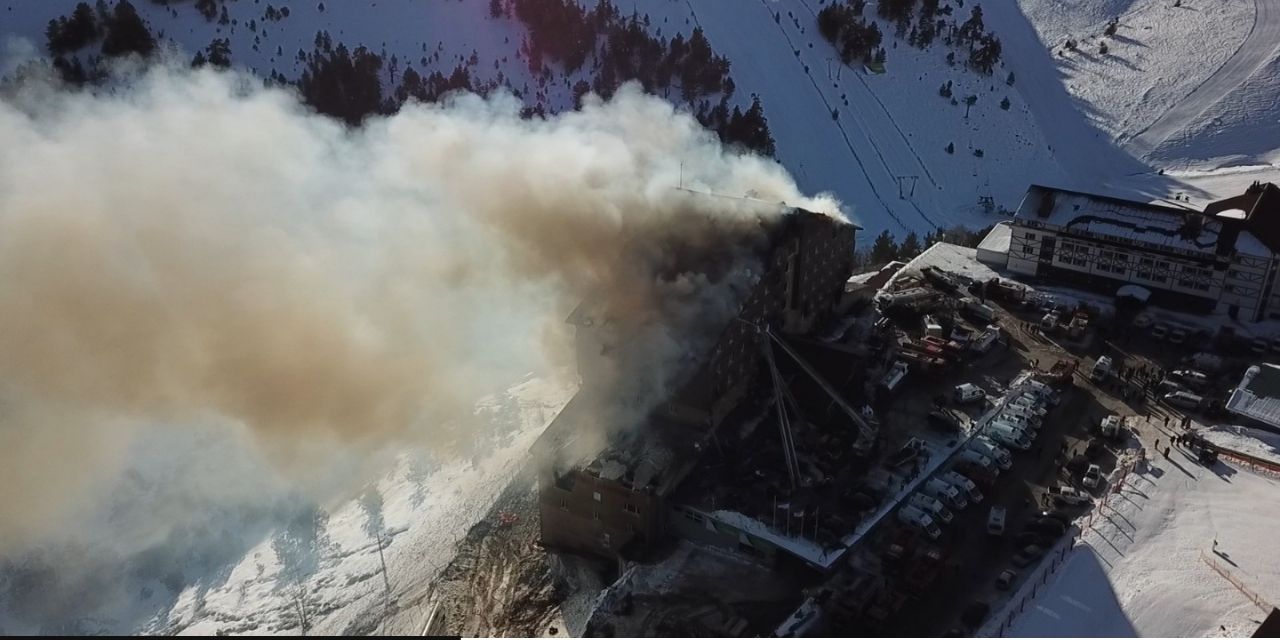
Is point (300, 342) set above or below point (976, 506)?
above

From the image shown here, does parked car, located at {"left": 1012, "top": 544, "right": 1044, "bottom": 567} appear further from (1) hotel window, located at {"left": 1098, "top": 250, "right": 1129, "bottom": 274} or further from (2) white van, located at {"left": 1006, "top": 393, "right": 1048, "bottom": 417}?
(1) hotel window, located at {"left": 1098, "top": 250, "right": 1129, "bottom": 274}

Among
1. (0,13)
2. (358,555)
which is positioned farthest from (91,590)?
(0,13)

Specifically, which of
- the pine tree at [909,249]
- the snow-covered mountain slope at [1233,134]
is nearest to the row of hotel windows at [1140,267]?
the pine tree at [909,249]

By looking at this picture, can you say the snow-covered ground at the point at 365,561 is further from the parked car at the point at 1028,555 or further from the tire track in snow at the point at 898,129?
the tire track in snow at the point at 898,129

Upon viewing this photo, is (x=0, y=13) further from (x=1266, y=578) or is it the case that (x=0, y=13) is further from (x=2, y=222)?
(x=1266, y=578)

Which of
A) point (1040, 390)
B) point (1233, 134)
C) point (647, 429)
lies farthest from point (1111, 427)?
point (1233, 134)

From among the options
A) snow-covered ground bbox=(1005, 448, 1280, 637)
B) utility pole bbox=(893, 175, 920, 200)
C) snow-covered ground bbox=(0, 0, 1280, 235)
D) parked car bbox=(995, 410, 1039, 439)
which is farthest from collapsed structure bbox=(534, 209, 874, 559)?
utility pole bbox=(893, 175, 920, 200)

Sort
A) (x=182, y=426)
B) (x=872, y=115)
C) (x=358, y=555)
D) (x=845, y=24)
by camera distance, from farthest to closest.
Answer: (x=845, y=24)
(x=872, y=115)
(x=182, y=426)
(x=358, y=555)

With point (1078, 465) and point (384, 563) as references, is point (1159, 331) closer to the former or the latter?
point (1078, 465)
